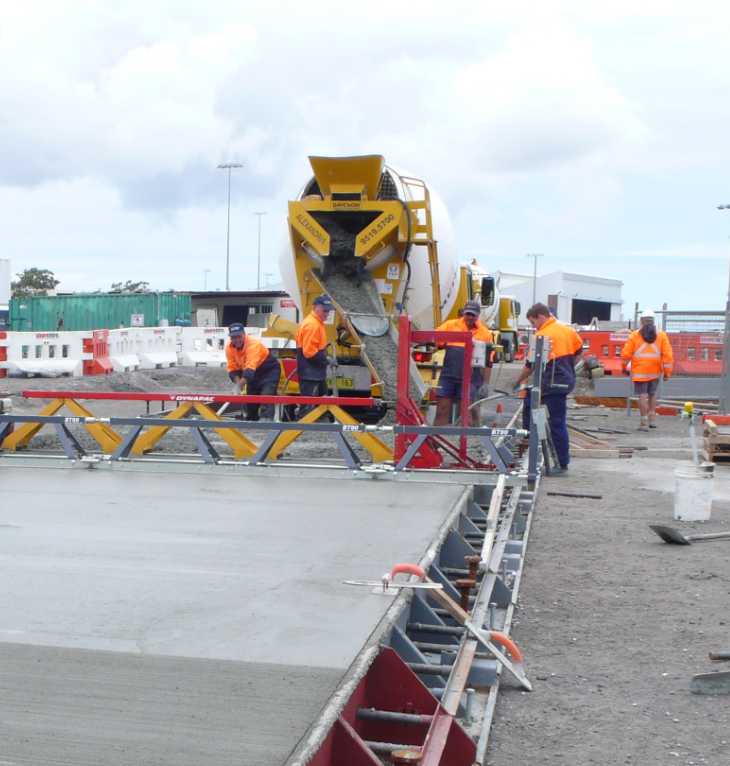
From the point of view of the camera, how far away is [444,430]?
7.93 meters

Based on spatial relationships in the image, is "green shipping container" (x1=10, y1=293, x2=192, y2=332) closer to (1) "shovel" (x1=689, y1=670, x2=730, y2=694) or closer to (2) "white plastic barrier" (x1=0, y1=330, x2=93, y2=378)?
(2) "white plastic barrier" (x1=0, y1=330, x2=93, y2=378)

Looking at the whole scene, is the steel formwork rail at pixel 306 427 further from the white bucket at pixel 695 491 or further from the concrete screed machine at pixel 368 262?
the concrete screed machine at pixel 368 262

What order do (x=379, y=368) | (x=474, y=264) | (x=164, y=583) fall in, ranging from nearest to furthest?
(x=164, y=583), (x=379, y=368), (x=474, y=264)

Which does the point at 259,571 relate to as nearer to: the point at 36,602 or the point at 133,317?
the point at 36,602

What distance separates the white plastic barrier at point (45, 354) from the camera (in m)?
23.2

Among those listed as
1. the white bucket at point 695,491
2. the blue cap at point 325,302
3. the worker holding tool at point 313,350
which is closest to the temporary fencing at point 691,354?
the blue cap at point 325,302

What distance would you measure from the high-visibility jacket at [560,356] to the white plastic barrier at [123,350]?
54.7 ft

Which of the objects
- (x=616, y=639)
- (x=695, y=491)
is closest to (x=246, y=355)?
(x=695, y=491)

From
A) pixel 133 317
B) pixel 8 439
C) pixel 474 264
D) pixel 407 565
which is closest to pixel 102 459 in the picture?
pixel 8 439

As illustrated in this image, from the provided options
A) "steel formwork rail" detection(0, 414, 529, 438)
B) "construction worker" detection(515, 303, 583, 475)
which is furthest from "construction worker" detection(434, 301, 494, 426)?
"steel formwork rail" detection(0, 414, 529, 438)

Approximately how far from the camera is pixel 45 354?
2391 centimetres

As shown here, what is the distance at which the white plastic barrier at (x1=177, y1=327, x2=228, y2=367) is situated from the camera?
29.8 meters

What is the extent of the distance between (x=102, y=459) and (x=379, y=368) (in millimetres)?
4887

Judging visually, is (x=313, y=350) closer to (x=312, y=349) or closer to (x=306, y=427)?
(x=312, y=349)
